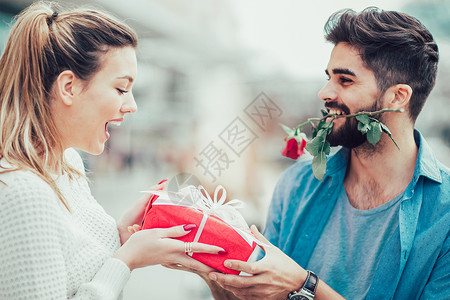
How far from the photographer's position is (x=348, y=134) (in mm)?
1864

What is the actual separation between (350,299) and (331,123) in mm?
827

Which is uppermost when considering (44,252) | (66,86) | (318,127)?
(318,127)

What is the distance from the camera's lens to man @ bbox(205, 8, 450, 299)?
1585 millimetres

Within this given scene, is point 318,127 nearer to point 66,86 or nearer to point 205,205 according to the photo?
point 205,205

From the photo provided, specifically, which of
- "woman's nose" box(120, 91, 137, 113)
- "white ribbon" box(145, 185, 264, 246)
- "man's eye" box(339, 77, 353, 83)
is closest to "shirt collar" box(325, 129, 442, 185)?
"man's eye" box(339, 77, 353, 83)

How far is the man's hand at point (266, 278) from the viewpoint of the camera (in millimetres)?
1449

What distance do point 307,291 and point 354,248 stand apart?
367 millimetres

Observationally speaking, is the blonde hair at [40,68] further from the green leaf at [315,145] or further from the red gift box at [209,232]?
the green leaf at [315,145]

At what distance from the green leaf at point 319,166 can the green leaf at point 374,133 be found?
22 cm

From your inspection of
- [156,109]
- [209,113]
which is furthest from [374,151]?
[156,109]

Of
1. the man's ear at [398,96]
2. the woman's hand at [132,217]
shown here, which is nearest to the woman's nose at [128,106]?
the woman's hand at [132,217]

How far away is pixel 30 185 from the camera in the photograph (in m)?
1.20

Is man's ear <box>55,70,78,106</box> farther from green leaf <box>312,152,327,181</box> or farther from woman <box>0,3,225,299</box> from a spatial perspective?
green leaf <box>312,152,327,181</box>

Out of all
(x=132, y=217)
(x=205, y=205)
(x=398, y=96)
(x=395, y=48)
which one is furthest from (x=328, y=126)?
(x=132, y=217)
